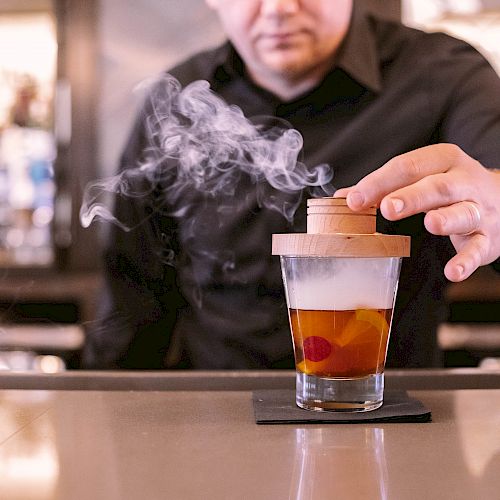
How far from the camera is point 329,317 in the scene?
90 centimetres

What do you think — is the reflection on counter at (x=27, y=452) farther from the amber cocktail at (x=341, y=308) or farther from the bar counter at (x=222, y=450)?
the amber cocktail at (x=341, y=308)

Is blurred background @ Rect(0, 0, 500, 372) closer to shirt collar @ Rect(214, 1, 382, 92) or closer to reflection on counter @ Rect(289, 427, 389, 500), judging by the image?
shirt collar @ Rect(214, 1, 382, 92)

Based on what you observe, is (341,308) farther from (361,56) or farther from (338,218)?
(361,56)

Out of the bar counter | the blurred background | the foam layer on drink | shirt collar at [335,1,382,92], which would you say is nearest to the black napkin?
the bar counter

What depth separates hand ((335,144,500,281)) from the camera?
0.93m

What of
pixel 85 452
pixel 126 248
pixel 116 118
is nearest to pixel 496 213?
pixel 85 452

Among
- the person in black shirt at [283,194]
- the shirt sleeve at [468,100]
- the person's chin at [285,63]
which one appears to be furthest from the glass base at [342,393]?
the person's chin at [285,63]

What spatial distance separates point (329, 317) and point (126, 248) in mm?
961

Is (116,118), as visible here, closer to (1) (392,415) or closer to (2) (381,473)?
(1) (392,415)

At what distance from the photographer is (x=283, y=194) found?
1.66 meters

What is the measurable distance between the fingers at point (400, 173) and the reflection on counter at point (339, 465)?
0.26m

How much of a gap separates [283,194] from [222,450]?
958mm

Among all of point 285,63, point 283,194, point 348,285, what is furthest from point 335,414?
point 285,63

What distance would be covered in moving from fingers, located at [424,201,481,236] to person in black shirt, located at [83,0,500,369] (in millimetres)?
563
